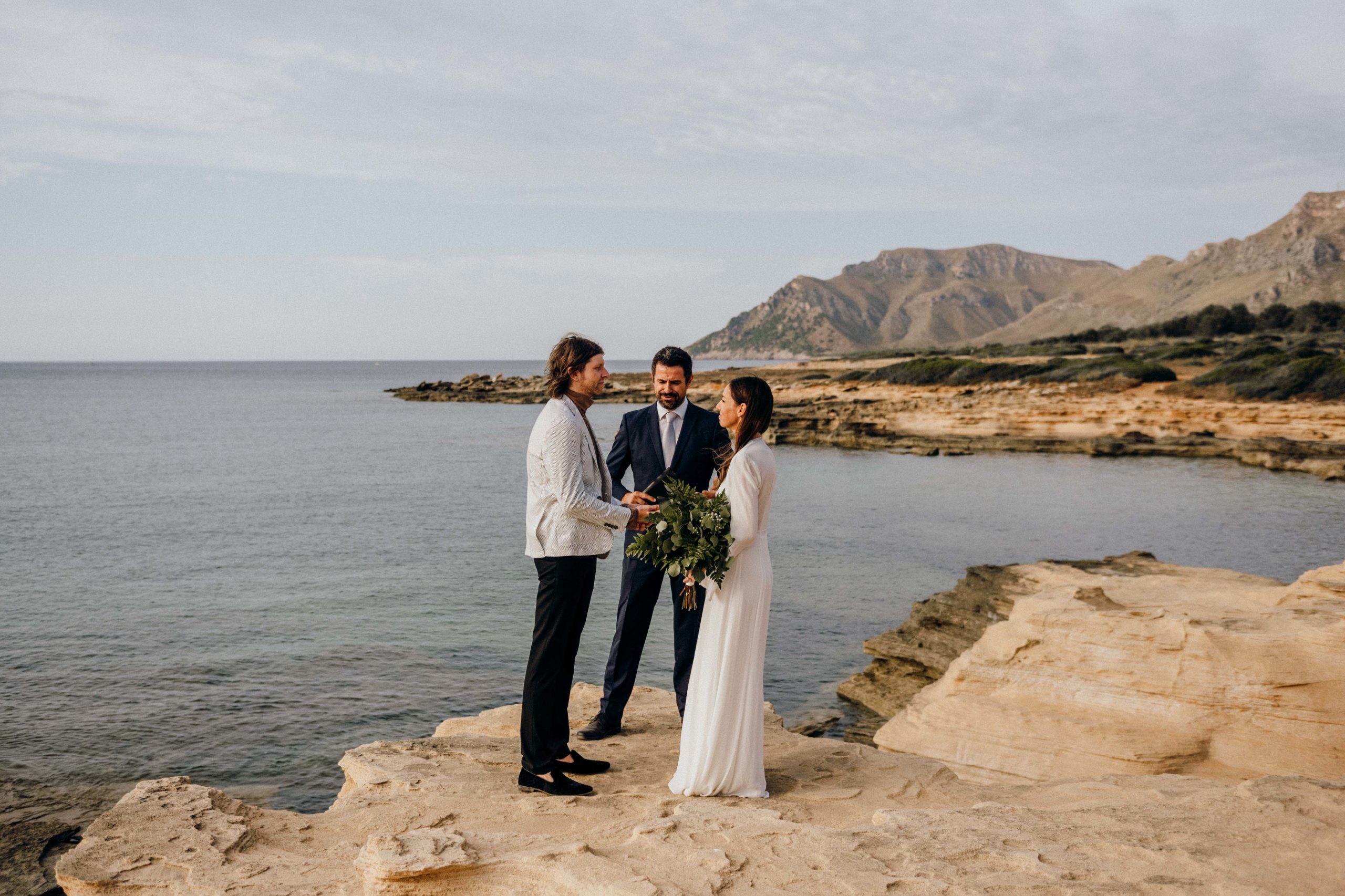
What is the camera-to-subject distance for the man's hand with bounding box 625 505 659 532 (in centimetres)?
529

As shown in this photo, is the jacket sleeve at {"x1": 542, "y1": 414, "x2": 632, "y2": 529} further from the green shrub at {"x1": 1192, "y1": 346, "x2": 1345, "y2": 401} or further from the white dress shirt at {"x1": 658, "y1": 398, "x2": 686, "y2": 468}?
the green shrub at {"x1": 1192, "y1": 346, "x2": 1345, "y2": 401}

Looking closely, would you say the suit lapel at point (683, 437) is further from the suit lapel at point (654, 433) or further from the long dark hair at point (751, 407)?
the long dark hair at point (751, 407)

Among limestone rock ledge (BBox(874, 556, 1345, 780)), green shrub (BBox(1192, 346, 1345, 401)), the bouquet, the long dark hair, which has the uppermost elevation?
green shrub (BBox(1192, 346, 1345, 401))

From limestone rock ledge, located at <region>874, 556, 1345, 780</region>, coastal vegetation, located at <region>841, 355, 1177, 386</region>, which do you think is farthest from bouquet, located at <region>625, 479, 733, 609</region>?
coastal vegetation, located at <region>841, 355, 1177, 386</region>

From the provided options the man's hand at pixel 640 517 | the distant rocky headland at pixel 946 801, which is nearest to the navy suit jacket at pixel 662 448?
the man's hand at pixel 640 517

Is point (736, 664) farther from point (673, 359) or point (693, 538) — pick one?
point (673, 359)

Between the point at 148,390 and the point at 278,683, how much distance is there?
4497 inches

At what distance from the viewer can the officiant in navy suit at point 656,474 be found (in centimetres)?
602

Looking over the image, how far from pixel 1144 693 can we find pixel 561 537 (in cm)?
527

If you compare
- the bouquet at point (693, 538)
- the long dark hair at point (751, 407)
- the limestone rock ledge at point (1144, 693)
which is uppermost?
the long dark hair at point (751, 407)

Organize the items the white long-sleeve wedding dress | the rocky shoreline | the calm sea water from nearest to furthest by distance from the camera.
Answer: the white long-sleeve wedding dress < the calm sea water < the rocky shoreline

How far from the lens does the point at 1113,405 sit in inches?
1545

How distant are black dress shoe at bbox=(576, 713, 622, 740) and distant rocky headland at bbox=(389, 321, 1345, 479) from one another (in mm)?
28348

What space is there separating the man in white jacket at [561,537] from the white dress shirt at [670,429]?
107 centimetres
